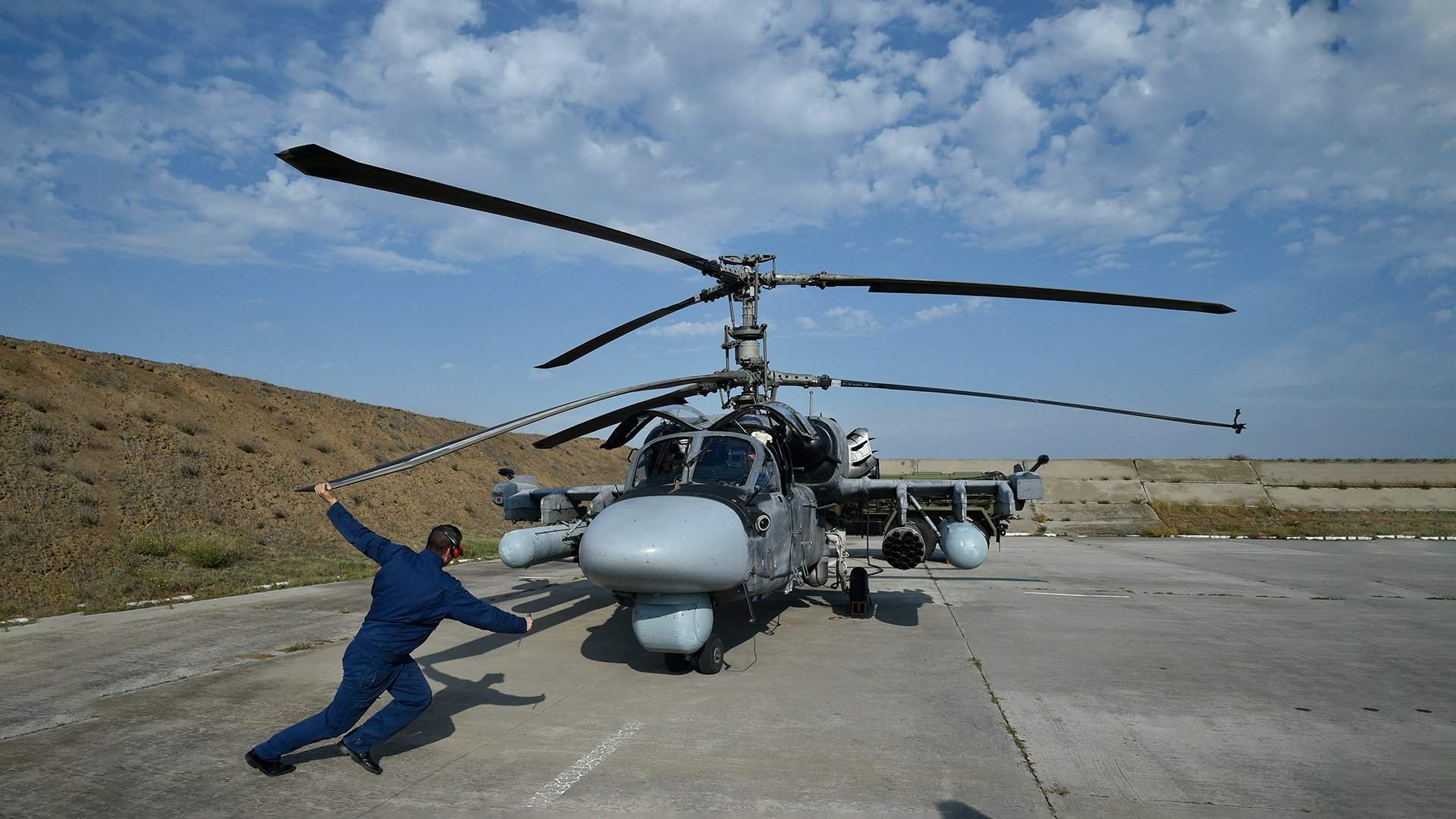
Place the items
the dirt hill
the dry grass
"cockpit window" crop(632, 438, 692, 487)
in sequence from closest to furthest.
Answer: "cockpit window" crop(632, 438, 692, 487), the dirt hill, the dry grass

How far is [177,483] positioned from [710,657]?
1904 centimetres

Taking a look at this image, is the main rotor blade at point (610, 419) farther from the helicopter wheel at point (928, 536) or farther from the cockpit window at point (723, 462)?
the helicopter wheel at point (928, 536)

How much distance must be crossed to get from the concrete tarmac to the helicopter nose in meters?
1.00

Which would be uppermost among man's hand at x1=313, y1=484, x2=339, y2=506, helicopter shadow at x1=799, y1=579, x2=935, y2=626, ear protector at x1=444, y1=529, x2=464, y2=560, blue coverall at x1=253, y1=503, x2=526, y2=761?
man's hand at x1=313, y1=484, x2=339, y2=506

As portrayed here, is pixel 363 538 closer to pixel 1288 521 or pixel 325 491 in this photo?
pixel 325 491

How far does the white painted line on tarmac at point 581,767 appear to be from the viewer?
14.2 feet

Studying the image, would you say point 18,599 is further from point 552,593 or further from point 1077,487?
point 1077,487

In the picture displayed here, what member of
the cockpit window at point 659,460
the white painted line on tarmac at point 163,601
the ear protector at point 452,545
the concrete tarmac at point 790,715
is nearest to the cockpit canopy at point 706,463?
the cockpit window at point 659,460

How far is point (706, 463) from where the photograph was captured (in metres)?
8.00

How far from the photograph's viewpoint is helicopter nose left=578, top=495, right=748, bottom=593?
6074mm

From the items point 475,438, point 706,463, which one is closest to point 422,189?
point 475,438

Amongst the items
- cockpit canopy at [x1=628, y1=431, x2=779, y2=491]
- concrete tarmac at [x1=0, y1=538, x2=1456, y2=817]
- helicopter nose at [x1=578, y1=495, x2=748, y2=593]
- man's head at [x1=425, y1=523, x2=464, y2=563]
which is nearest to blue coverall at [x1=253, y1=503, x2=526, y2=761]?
man's head at [x1=425, y1=523, x2=464, y2=563]

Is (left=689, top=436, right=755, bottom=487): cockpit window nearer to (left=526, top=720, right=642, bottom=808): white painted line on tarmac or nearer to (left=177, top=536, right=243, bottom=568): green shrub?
(left=526, top=720, right=642, bottom=808): white painted line on tarmac

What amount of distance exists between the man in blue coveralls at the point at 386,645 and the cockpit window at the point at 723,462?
3111 millimetres
